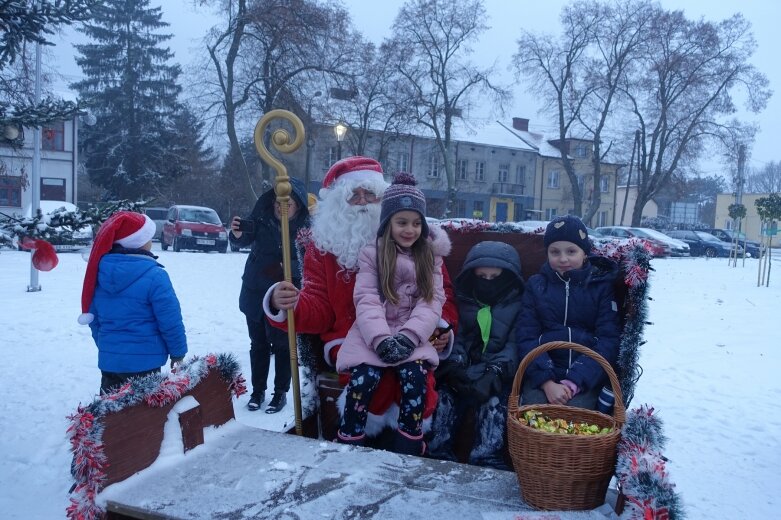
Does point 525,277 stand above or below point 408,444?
above

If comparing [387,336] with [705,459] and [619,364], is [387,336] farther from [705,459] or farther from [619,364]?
[705,459]

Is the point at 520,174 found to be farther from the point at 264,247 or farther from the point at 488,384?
the point at 488,384

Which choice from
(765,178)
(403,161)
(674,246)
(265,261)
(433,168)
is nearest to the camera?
(265,261)

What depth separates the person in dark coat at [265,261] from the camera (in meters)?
4.61

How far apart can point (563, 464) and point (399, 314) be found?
48.4 inches

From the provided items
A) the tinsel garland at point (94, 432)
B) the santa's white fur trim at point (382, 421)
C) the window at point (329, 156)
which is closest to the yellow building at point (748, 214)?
the window at point (329, 156)

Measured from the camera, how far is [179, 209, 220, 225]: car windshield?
20.8 metres

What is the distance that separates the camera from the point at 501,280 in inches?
137

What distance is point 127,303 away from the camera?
3635mm

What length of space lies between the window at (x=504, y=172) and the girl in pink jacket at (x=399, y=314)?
4157 cm

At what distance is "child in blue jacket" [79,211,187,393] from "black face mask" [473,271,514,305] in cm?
190

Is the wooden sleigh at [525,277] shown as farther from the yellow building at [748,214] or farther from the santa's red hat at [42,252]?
the yellow building at [748,214]

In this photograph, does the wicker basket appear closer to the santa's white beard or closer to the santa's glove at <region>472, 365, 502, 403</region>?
the santa's glove at <region>472, 365, 502, 403</region>

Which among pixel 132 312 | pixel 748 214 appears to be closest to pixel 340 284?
pixel 132 312
